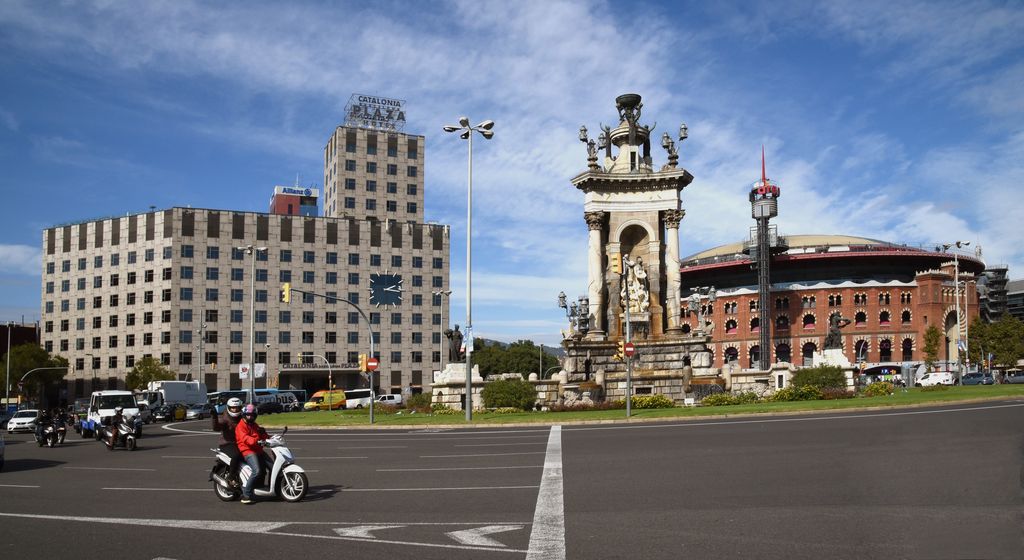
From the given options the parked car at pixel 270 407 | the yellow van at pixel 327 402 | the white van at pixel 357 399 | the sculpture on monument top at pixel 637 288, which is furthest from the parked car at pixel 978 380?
the parked car at pixel 270 407

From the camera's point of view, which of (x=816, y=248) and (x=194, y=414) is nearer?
(x=194, y=414)

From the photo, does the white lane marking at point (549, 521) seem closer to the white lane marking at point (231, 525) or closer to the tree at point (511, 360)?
the white lane marking at point (231, 525)

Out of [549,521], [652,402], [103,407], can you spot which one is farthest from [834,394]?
[103,407]

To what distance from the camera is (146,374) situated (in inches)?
3036

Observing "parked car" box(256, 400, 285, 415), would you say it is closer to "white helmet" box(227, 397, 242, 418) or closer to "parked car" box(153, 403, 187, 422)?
"parked car" box(153, 403, 187, 422)

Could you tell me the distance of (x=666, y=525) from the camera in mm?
8461

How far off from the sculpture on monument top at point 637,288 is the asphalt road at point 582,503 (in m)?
22.9

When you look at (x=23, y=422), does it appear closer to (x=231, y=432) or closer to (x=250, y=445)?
(x=231, y=432)

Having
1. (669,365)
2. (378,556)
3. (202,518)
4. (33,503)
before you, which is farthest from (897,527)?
(669,365)

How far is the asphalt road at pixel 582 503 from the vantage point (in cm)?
760

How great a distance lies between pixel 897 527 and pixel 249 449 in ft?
26.9

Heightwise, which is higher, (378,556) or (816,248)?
(816,248)

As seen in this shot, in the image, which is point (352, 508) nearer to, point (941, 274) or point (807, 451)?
point (807, 451)

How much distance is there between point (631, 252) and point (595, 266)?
2.52m
